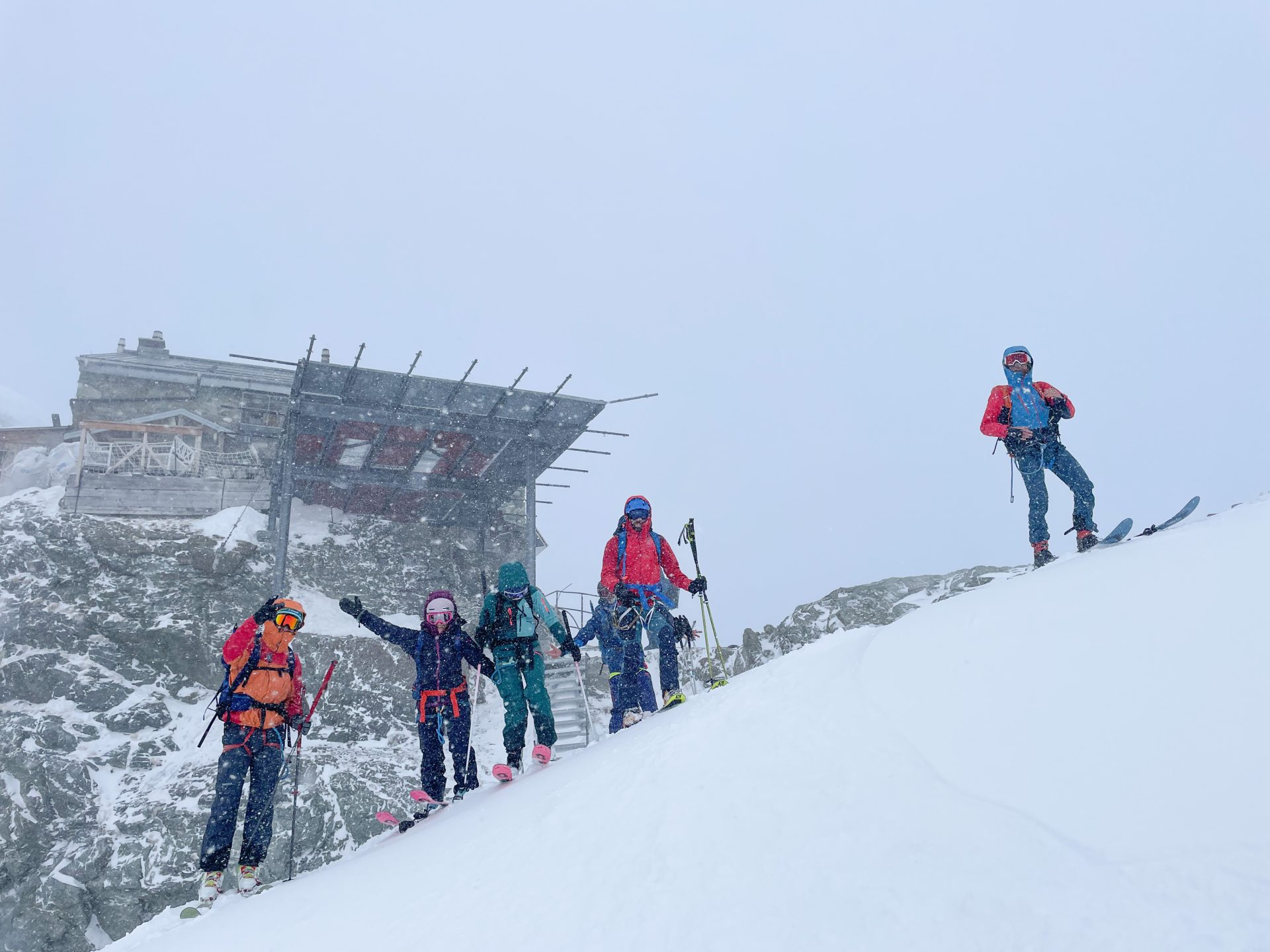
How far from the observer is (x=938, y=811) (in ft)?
8.41

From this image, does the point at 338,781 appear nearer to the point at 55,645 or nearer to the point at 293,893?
the point at 55,645

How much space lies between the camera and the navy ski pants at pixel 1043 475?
6512 mm

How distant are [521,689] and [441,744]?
0.80 meters

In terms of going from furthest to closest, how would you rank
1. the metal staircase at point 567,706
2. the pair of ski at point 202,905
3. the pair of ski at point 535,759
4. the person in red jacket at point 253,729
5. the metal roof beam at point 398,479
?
the metal roof beam at point 398,479, the metal staircase at point 567,706, the pair of ski at point 535,759, the person in red jacket at point 253,729, the pair of ski at point 202,905

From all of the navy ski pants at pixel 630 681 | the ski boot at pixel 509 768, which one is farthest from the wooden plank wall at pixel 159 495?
the navy ski pants at pixel 630 681

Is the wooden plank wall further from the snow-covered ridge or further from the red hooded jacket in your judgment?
the red hooded jacket

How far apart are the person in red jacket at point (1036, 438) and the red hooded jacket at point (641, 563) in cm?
292

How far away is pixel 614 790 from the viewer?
3.62 m

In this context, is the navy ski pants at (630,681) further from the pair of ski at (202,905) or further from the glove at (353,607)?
the pair of ski at (202,905)

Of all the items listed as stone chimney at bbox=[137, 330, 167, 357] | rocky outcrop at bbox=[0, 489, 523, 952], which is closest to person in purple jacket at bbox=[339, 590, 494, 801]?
rocky outcrop at bbox=[0, 489, 523, 952]

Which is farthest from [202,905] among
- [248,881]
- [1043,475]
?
[1043,475]

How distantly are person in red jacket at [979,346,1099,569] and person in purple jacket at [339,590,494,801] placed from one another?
16.0 feet

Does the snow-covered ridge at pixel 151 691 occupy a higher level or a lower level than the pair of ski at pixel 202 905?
higher

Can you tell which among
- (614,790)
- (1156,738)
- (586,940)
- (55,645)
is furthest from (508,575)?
(55,645)
